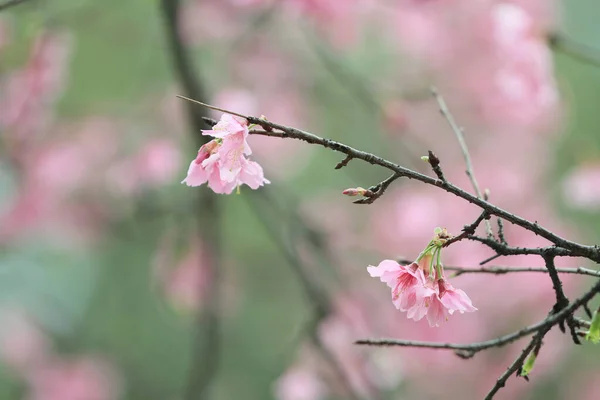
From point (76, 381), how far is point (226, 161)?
2.96 m

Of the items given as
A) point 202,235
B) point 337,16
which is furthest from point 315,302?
point 337,16

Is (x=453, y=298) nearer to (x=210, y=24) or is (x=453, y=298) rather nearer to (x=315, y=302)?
(x=315, y=302)

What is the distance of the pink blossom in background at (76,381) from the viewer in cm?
320

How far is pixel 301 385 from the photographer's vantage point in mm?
1848

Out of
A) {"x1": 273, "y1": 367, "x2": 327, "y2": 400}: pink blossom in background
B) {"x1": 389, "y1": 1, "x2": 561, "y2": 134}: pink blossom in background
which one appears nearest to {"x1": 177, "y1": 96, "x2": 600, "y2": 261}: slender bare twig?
{"x1": 273, "y1": 367, "x2": 327, "y2": 400}: pink blossom in background

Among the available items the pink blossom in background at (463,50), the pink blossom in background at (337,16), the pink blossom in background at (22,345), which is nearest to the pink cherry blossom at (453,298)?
the pink blossom in background at (337,16)

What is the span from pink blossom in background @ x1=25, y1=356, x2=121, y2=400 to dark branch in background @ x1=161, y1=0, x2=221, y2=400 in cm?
158

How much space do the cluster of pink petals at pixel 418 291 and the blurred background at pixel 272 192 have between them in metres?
0.84

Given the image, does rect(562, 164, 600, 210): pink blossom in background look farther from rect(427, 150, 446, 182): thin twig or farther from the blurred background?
rect(427, 150, 446, 182): thin twig

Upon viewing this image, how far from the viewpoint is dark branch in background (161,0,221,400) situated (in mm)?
1510

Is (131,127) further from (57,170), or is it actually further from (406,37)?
(406,37)

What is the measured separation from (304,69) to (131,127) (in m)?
0.75

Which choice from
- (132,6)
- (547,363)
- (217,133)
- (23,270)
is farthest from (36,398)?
(217,133)

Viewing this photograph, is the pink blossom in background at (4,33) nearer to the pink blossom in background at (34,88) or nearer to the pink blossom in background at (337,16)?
the pink blossom in background at (34,88)
